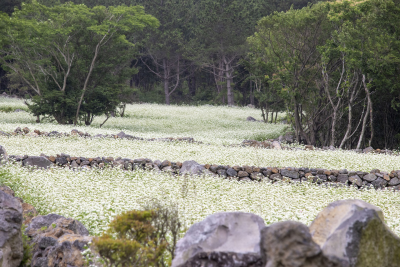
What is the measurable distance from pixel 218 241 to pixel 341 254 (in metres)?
1.20

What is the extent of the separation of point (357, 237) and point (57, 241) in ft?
13.4

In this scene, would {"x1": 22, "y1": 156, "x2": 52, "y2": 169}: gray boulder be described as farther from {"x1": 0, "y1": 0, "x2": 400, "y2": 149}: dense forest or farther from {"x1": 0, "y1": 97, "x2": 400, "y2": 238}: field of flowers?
{"x1": 0, "y1": 0, "x2": 400, "y2": 149}: dense forest

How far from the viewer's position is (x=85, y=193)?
9.26 m

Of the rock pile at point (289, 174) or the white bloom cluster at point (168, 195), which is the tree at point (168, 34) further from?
the white bloom cluster at point (168, 195)

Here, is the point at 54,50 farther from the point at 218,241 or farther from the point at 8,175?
the point at 218,241

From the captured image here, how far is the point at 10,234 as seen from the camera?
5.18 metres

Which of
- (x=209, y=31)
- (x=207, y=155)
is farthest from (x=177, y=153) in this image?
(x=209, y=31)

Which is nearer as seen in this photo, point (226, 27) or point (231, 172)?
point (231, 172)

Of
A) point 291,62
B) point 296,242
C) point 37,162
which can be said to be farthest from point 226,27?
point 296,242

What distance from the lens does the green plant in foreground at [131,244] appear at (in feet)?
13.0

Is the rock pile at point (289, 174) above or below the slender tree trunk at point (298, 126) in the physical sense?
below

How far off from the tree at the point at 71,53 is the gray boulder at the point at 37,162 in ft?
42.9

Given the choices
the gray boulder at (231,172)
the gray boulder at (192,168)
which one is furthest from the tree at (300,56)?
the gray boulder at (192,168)

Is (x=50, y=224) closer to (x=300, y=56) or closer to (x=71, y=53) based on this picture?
(x=300, y=56)
